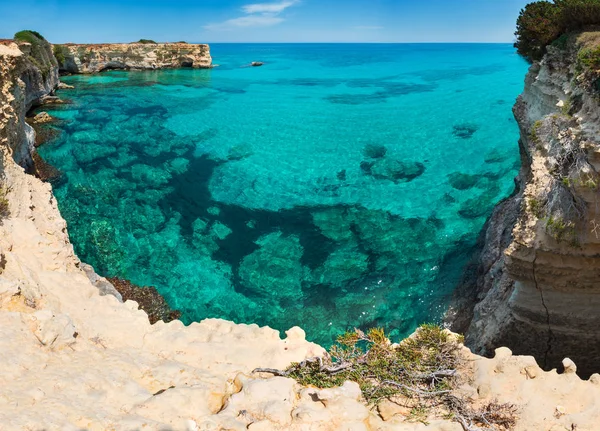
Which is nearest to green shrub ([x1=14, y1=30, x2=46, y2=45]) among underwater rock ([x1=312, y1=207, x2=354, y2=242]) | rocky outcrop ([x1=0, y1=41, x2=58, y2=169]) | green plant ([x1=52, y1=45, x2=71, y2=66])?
green plant ([x1=52, y1=45, x2=71, y2=66])

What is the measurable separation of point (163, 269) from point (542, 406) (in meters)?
11.1

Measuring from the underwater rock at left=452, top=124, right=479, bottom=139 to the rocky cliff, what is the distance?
1708 cm

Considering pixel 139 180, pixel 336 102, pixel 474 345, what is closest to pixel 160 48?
pixel 336 102

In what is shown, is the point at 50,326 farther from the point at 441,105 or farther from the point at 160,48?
the point at 160,48

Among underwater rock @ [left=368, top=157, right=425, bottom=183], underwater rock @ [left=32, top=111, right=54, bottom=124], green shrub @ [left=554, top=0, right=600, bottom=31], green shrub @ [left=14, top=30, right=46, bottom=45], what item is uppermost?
green shrub @ [left=14, top=30, right=46, bottom=45]

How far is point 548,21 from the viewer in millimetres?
10250

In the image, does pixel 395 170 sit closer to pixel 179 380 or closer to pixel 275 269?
pixel 275 269

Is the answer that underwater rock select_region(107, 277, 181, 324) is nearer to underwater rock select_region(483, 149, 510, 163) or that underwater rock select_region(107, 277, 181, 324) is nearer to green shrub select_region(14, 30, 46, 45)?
underwater rock select_region(483, 149, 510, 163)

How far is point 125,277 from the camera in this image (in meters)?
12.5

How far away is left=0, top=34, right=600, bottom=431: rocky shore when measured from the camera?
159 inches

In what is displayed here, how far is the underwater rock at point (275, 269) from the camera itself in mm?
12352

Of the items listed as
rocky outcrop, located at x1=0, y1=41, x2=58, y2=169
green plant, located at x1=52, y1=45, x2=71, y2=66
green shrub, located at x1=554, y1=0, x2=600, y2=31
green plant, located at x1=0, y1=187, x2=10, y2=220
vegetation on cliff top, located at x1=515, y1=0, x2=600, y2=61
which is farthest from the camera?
green plant, located at x1=52, y1=45, x2=71, y2=66

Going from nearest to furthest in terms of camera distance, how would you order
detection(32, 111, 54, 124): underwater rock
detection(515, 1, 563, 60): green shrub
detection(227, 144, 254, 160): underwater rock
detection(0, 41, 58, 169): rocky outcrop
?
detection(515, 1, 563, 60): green shrub
detection(0, 41, 58, 169): rocky outcrop
detection(227, 144, 254, 160): underwater rock
detection(32, 111, 54, 124): underwater rock

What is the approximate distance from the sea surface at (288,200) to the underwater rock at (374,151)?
149 mm
